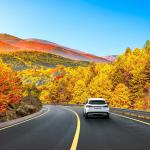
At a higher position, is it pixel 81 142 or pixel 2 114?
pixel 81 142

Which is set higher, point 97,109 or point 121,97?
point 97,109

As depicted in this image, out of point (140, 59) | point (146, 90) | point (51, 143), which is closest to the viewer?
point (51, 143)

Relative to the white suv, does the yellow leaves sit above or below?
below

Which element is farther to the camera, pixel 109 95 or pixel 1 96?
pixel 109 95

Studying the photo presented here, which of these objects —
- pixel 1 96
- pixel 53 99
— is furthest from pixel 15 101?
pixel 53 99

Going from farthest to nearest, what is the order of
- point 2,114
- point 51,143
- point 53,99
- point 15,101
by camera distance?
point 53,99, point 15,101, point 2,114, point 51,143

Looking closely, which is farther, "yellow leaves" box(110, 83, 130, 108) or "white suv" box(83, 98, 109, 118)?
"yellow leaves" box(110, 83, 130, 108)

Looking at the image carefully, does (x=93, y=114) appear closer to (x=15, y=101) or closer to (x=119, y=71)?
(x=15, y=101)

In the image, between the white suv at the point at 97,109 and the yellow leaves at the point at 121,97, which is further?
the yellow leaves at the point at 121,97

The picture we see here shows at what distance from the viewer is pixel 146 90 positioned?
91.2 metres

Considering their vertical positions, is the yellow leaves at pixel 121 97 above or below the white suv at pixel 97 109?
below

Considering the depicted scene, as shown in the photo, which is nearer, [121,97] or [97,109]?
[97,109]

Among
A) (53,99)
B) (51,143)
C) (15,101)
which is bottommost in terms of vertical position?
(53,99)

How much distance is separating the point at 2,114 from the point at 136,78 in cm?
4988
